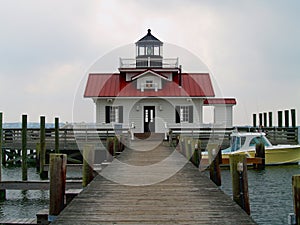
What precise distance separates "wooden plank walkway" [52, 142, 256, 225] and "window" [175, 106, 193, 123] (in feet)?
65.9

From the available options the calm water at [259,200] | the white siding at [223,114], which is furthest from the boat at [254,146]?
the white siding at [223,114]

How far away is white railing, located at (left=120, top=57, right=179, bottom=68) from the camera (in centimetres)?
3325

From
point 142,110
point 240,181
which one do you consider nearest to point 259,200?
point 240,181

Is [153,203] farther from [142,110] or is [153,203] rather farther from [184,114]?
[184,114]

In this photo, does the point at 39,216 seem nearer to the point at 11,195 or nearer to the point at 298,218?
the point at 298,218

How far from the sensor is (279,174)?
22766mm

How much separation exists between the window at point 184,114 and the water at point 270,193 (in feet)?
25.2

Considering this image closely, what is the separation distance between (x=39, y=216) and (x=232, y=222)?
3.41 metres

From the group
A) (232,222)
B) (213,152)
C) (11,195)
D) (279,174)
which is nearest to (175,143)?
(279,174)

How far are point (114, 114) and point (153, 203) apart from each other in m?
23.9

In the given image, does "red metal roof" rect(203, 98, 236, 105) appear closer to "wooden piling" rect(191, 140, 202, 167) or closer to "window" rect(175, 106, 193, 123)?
"window" rect(175, 106, 193, 123)

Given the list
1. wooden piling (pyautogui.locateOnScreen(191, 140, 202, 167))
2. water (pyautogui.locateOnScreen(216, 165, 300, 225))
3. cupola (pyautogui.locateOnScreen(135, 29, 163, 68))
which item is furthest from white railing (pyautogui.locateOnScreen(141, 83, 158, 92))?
wooden piling (pyautogui.locateOnScreen(191, 140, 202, 167))

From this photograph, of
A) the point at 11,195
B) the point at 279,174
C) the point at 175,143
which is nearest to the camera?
the point at 11,195

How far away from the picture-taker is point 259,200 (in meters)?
15.7
